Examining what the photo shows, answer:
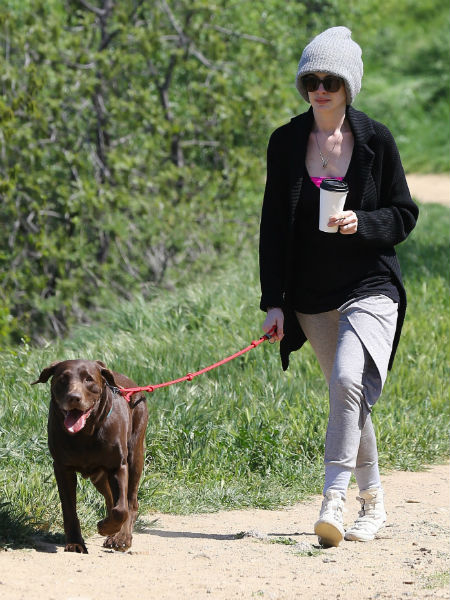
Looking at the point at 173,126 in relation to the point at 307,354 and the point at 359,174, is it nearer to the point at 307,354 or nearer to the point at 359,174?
the point at 307,354

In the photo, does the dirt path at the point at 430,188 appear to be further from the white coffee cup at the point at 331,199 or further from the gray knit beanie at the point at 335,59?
the white coffee cup at the point at 331,199

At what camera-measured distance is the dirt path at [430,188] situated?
1762 cm

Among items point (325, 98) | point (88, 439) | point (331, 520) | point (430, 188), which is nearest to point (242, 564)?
point (331, 520)

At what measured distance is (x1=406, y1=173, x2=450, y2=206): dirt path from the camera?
57.8ft

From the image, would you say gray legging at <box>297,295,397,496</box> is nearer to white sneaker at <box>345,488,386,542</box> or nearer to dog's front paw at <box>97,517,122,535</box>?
white sneaker at <box>345,488,386,542</box>

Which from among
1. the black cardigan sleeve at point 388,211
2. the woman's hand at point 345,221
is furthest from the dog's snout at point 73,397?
the black cardigan sleeve at point 388,211

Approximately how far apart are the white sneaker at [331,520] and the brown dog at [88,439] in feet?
2.53

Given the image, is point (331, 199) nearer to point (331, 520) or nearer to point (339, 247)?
point (339, 247)

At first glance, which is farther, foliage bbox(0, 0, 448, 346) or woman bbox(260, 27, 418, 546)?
foliage bbox(0, 0, 448, 346)

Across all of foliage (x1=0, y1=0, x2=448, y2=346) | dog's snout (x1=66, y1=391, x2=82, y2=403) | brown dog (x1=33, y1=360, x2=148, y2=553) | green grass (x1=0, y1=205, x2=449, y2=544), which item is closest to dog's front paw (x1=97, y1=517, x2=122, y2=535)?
brown dog (x1=33, y1=360, x2=148, y2=553)

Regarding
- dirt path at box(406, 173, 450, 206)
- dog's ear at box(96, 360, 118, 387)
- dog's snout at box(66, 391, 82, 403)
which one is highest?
dirt path at box(406, 173, 450, 206)

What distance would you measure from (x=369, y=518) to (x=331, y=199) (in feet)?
4.76

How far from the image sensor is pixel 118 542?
14.3 ft

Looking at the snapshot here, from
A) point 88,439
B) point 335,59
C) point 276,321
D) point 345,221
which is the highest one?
point 335,59
